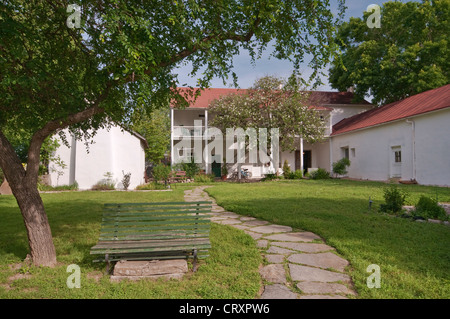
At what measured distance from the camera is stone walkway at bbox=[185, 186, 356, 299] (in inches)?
121

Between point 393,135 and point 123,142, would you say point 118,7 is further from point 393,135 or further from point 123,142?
point 393,135

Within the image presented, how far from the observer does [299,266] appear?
149 inches

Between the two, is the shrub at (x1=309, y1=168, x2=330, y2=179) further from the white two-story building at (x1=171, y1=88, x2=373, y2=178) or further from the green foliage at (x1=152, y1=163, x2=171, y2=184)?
the green foliage at (x1=152, y1=163, x2=171, y2=184)

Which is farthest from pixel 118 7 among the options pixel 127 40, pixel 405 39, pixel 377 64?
pixel 405 39

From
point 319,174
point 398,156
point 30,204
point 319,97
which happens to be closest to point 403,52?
point 319,97

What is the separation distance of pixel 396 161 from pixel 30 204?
682 inches

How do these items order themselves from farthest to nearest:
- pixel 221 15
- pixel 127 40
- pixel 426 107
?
pixel 426 107 < pixel 221 15 < pixel 127 40

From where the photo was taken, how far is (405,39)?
21.8m

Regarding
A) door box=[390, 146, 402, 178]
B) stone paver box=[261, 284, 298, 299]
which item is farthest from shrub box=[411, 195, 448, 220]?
door box=[390, 146, 402, 178]

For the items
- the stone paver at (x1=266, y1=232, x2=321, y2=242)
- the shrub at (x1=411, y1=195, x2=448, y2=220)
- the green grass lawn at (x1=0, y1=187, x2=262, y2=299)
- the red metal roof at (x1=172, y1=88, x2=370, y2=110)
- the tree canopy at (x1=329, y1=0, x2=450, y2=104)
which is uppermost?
the tree canopy at (x1=329, y1=0, x2=450, y2=104)

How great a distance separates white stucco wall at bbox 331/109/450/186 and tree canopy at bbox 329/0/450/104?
5.85 metres

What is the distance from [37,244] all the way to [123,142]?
39.7ft

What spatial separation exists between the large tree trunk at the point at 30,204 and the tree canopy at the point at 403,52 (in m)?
20.9

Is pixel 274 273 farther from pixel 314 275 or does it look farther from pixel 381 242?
pixel 381 242
